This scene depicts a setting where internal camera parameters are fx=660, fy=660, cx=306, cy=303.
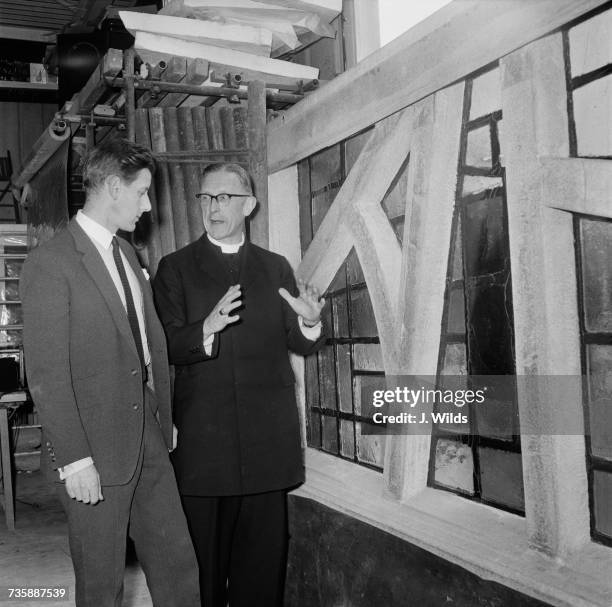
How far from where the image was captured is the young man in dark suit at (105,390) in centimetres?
238

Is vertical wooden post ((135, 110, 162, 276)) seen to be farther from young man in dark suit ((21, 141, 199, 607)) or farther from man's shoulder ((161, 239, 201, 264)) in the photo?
young man in dark suit ((21, 141, 199, 607))

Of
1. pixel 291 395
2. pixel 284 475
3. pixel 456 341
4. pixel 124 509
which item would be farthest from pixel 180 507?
pixel 456 341

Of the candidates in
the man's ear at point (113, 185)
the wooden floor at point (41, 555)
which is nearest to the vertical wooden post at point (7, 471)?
the wooden floor at point (41, 555)

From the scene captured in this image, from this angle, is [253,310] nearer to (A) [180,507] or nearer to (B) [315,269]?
(B) [315,269]

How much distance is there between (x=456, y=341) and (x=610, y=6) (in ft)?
4.31

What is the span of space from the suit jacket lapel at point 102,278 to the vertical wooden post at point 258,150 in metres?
1.38

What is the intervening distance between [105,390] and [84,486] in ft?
1.17

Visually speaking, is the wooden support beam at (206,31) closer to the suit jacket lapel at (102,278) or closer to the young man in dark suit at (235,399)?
the young man in dark suit at (235,399)

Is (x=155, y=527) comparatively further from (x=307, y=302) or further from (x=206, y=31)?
(x=206, y=31)

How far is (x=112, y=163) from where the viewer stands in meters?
2.62

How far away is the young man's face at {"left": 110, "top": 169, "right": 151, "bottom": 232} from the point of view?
2.66 meters

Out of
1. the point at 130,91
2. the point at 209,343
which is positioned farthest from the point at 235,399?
the point at 130,91

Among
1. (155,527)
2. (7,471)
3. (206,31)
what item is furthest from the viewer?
(7,471)

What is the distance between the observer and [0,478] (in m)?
6.89
